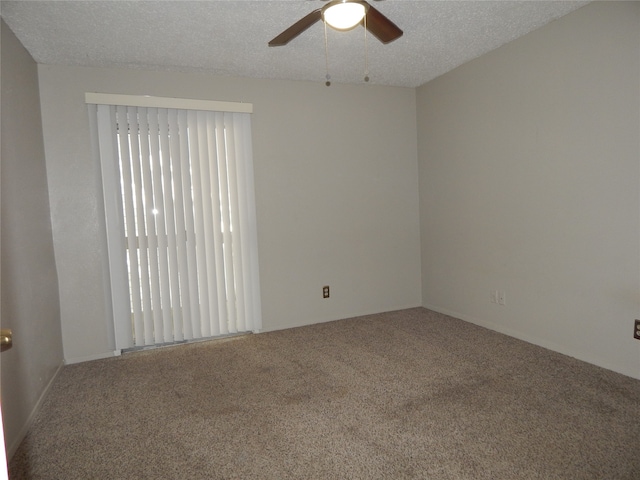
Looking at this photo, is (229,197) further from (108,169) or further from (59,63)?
(59,63)

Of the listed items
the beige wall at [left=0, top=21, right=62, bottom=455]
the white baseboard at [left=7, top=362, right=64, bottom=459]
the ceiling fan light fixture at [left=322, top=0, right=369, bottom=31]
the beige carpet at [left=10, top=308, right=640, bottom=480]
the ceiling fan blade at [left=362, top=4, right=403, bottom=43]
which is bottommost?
the beige carpet at [left=10, top=308, right=640, bottom=480]

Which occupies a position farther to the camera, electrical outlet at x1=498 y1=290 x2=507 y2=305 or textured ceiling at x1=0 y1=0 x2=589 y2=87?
electrical outlet at x1=498 y1=290 x2=507 y2=305

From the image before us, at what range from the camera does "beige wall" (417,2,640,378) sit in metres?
2.48

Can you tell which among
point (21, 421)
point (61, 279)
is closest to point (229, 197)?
point (61, 279)

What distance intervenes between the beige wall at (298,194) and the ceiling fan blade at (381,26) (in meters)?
1.69

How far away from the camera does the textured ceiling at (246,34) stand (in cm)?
238

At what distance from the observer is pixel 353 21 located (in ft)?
6.46

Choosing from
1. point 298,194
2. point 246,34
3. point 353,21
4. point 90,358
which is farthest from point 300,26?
point 90,358

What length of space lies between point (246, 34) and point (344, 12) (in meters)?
1.11

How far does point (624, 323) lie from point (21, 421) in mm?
3565

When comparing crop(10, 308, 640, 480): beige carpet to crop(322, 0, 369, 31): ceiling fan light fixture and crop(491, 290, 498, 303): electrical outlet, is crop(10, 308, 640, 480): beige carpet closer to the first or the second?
crop(491, 290, 498, 303): electrical outlet

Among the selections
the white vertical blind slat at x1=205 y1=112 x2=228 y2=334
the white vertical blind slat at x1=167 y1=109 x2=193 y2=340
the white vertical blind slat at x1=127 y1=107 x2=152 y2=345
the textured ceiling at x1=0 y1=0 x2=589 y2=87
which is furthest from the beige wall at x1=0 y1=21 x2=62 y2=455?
the white vertical blind slat at x1=205 y1=112 x2=228 y2=334

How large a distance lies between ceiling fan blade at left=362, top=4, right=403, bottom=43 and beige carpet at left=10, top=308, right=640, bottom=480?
210 centimetres

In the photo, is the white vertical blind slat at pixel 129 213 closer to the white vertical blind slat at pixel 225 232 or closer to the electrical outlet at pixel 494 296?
the white vertical blind slat at pixel 225 232
